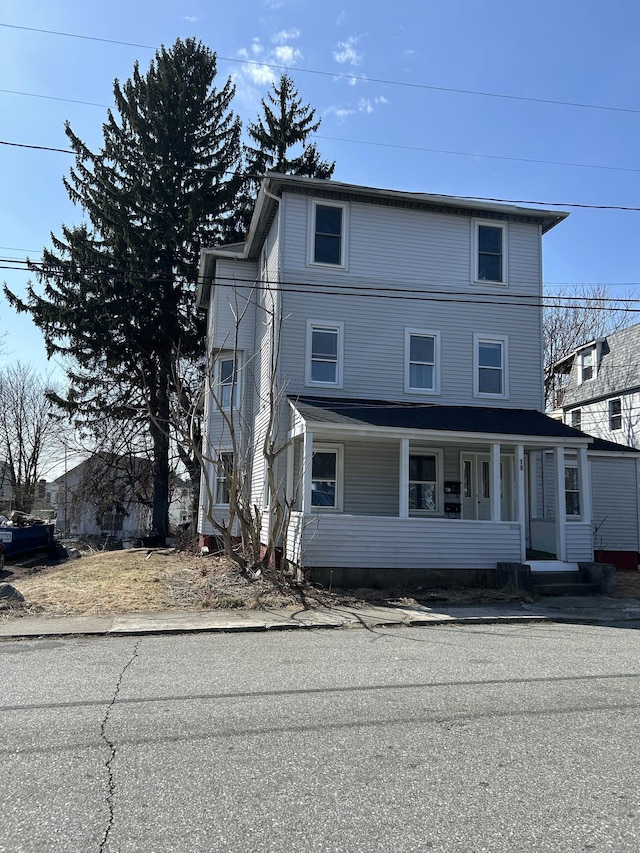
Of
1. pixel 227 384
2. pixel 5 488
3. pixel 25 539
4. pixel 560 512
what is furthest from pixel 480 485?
pixel 5 488

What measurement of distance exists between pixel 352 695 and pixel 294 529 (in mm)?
7605

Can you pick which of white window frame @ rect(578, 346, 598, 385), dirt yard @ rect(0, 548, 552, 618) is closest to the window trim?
white window frame @ rect(578, 346, 598, 385)

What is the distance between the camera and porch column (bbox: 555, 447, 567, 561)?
14.0 meters

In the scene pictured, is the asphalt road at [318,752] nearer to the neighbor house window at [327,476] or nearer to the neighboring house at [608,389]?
the neighbor house window at [327,476]

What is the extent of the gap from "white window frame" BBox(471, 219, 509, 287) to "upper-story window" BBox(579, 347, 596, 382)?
496 inches

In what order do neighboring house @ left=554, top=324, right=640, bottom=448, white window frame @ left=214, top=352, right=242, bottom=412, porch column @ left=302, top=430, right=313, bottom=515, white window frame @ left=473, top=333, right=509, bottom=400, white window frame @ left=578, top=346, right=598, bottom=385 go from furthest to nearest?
white window frame @ left=578, top=346, right=598, bottom=385 < neighboring house @ left=554, top=324, right=640, bottom=448 < white window frame @ left=214, top=352, right=242, bottom=412 < white window frame @ left=473, top=333, right=509, bottom=400 < porch column @ left=302, top=430, right=313, bottom=515

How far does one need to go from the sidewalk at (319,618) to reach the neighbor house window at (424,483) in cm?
455

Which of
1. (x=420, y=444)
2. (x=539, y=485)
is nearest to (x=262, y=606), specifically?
(x=420, y=444)

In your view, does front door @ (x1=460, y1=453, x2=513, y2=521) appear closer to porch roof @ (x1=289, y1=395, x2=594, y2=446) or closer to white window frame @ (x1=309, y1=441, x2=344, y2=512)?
porch roof @ (x1=289, y1=395, x2=594, y2=446)

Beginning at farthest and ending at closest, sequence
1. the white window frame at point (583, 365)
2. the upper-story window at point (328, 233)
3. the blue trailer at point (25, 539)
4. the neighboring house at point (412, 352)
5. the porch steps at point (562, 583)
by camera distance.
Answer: the white window frame at point (583, 365) < the blue trailer at point (25, 539) < the upper-story window at point (328, 233) < the neighboring house at point (412, 352) < the porch steps at point (562, 583)

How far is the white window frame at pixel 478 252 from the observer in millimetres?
17062

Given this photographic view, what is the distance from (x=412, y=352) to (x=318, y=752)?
13.3m

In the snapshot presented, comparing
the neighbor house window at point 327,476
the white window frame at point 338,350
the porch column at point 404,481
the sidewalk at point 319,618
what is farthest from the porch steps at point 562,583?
the white window frame at point 338,350

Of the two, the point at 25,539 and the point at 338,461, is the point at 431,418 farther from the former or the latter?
the point at 25,539
